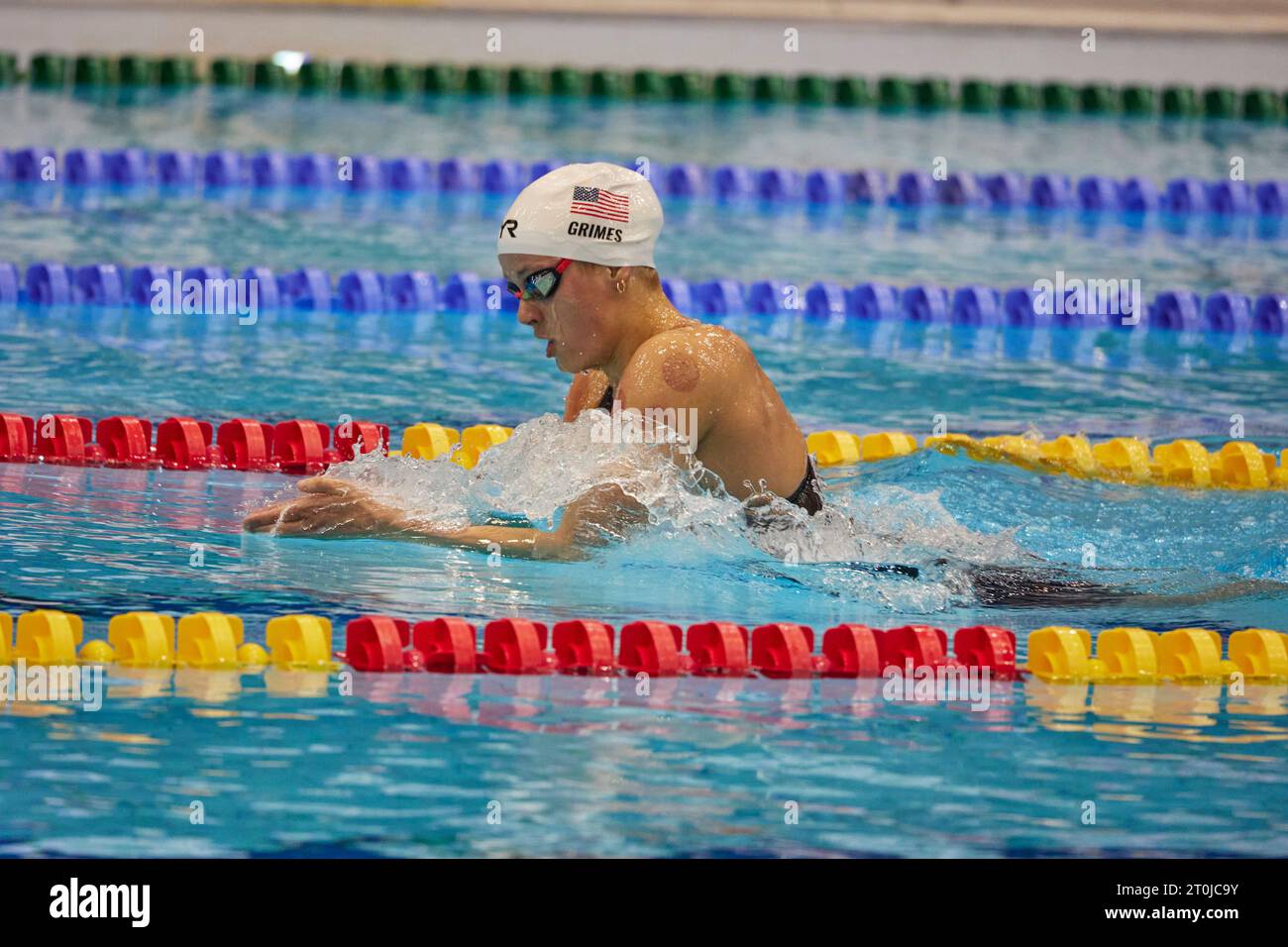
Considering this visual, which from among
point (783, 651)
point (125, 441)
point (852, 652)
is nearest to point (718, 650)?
point (783, 651)

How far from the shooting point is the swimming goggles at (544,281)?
3.81 meters

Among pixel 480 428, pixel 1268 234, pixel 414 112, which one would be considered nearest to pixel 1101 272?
pixel 1268 234

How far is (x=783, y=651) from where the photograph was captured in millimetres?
3646

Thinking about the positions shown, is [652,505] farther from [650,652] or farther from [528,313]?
[528,313]

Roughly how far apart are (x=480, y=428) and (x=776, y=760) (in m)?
2.44

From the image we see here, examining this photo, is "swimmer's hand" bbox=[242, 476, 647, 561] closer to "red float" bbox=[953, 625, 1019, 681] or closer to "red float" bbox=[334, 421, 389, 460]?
"red float" bbox=[953, 625, 1019, 681]

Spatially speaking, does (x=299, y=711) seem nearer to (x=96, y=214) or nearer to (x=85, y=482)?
(x=85, y=482)

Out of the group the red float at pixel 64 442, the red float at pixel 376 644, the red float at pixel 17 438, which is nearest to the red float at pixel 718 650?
the red float at pixel 376 644

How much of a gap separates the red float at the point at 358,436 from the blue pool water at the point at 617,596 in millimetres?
303

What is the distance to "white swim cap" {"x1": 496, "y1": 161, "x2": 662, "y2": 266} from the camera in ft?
12.5

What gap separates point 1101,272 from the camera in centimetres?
858

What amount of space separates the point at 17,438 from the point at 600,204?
206 centimetres

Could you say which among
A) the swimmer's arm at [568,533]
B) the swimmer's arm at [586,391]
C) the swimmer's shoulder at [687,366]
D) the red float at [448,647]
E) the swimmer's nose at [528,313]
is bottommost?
the red float at [448,647]

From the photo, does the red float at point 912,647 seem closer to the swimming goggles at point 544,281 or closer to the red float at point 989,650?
the red float at point 989,650
